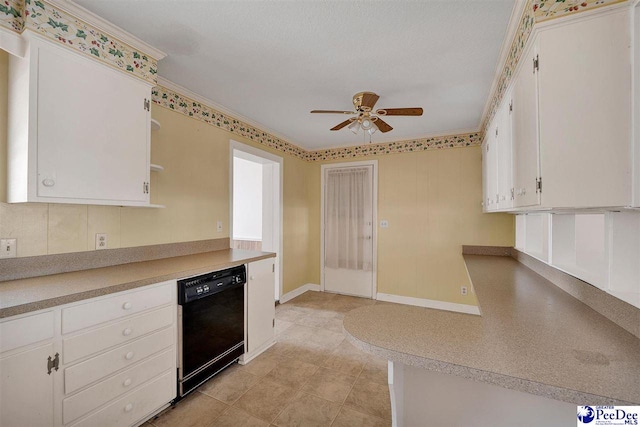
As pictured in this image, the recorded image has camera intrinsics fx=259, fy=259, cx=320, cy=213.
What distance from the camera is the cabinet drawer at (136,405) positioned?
1411mm

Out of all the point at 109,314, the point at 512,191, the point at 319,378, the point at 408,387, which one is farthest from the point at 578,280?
the point at 109,314

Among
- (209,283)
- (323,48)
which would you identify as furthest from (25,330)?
(323,48)

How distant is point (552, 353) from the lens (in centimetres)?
87

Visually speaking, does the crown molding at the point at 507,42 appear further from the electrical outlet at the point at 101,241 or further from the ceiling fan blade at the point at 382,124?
the electrical outlet at the point at 101,241

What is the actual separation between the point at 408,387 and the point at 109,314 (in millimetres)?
1574

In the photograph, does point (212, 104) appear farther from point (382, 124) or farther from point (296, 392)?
point (296, 392)

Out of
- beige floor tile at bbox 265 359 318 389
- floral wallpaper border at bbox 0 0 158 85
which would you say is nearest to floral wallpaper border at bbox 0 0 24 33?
floral wallpaper border at bbox 0 0 158 85

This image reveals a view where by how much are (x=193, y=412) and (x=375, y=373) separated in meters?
1.41

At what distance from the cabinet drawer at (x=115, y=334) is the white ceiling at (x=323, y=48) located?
1796mm

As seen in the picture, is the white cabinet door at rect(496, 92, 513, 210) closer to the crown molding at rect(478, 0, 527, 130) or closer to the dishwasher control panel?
the crown molding at rect(478, 0, 527, 130)

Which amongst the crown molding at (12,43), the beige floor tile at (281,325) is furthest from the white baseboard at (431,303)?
the crown molding at (12,43)

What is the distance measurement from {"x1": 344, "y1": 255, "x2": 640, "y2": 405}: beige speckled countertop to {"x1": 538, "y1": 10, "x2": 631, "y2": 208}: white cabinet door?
1.74ft

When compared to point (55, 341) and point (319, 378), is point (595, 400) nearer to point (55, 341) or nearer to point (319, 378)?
point (319, 378)

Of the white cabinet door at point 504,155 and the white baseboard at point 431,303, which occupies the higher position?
the white cabinet door at point 504,155
